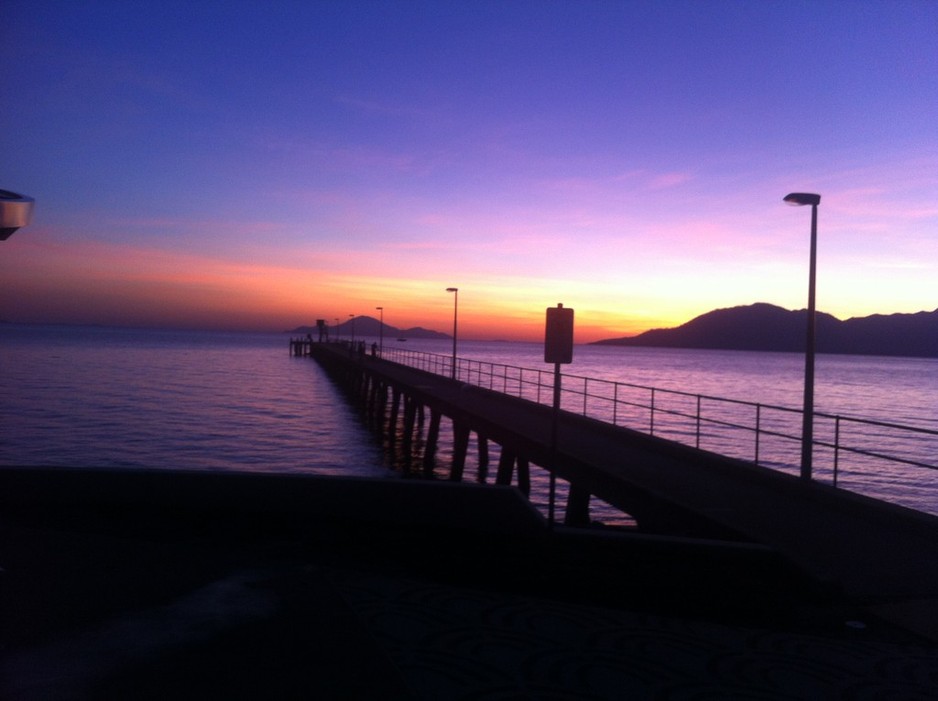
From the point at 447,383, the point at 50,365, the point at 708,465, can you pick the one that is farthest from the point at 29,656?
the point at 50,365

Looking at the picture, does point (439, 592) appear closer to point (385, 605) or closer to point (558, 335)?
point (385, 605)

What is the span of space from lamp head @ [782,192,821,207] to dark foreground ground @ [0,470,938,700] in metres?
6.63

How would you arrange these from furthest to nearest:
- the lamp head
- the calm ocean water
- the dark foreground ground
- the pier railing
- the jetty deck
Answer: the calm ocean water, the pier railing, the lamp head, the jetty deck, the dark foreground ground

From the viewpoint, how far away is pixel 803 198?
1245 cm

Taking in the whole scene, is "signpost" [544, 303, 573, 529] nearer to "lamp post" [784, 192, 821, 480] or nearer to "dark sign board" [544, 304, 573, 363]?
"dark sign board" [544, 304, 573, 363]

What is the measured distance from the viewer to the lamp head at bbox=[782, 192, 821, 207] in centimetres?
1240

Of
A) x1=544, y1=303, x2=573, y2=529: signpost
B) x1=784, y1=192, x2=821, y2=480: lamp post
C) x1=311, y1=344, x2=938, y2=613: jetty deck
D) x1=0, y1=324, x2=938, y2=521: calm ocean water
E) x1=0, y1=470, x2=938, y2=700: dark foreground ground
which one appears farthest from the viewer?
x1=0, y1=324, x2=938, y2=521: calm ocean water

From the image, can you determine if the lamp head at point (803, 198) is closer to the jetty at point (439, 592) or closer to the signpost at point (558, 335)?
the jetty at point (439, 592)

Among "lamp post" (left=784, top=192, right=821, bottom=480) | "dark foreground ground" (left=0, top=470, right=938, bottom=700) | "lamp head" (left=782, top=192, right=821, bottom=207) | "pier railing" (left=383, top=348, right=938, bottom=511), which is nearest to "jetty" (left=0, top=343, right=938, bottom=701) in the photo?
"dark foreground ground" (left=0, top=470, right=938, bottom=700)

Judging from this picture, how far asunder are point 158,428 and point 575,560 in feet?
101

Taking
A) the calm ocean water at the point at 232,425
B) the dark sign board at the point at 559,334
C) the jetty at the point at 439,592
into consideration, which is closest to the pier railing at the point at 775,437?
the calm ocean water at the point at 232,425

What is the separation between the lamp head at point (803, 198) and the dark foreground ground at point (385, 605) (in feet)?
21.7

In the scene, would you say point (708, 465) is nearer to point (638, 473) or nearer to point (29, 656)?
point (638, 473)

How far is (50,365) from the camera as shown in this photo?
79000 millimetres
